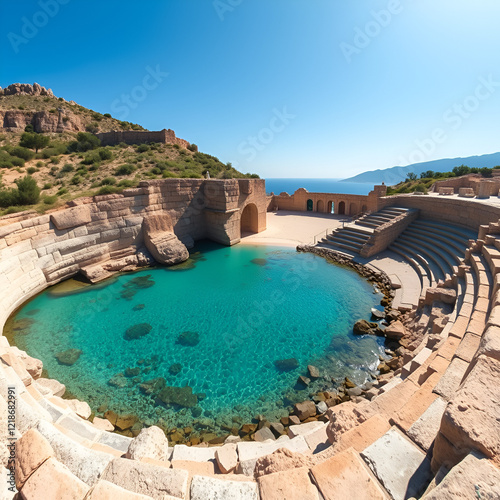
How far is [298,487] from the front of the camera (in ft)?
7.05

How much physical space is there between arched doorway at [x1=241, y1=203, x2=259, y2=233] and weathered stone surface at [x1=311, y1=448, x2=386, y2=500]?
16113 millimetres

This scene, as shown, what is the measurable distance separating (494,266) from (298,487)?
6782 mm

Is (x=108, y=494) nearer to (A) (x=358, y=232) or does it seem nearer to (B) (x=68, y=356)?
(B) (x=68, y=356)

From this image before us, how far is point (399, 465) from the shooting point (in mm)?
2334

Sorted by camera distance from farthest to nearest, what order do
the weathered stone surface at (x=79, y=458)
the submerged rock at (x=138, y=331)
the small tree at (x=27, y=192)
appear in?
the small tree at (x=27, y=192), the submerged rock at (x=138, y=331), the weathered stone surface at (x=79, y=458)

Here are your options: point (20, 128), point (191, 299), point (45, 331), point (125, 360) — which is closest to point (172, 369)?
point (125, 360)

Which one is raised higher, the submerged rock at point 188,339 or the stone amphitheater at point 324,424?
the stone amphitheater at point 324,424

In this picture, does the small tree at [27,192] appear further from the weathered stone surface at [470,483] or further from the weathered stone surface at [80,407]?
the weathered stone surface at [470,483]

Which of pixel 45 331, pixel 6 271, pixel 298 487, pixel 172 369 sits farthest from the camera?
pixel 6 271

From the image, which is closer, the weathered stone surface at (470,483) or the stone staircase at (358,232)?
the weathered stone surface at (470,483)

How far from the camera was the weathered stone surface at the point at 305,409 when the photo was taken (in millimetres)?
5242

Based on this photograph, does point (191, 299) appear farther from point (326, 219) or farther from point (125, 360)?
point (326, 219)

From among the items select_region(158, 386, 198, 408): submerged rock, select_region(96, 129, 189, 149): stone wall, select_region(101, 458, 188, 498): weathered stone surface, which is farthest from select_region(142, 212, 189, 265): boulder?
select_region(96, 129, 189, 149): stone wall

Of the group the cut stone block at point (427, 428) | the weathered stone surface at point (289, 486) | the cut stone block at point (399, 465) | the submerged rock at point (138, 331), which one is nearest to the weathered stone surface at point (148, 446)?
the weathered stone surface at point (289, 486)
